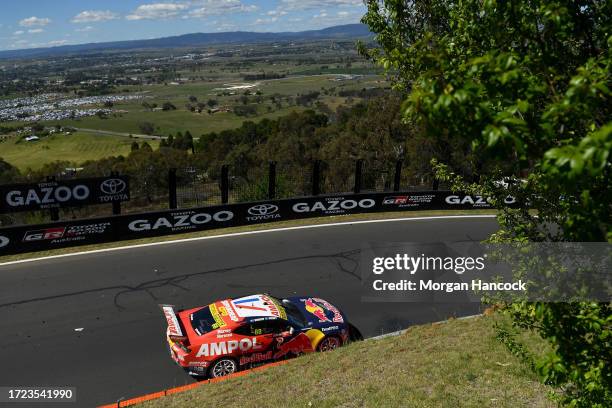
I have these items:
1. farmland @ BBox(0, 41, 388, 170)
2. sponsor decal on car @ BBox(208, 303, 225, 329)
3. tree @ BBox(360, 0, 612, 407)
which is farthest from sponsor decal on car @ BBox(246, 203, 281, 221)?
farmland @ BBox(0, 41, 388, 170)

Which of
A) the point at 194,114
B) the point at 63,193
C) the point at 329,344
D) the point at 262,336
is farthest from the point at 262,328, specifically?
the point at 194,114

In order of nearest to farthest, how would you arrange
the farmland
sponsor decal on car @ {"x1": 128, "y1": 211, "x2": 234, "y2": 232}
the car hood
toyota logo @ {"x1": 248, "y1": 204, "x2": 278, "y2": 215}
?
1. the car hood
2. sponsor decal on car @ {"x1": 128, "y1": 211, "x2": 234, "y2": 232}
3. toyota logo @ {"x1": 248, "y1": 204, "x2": 278, "y2": 215}
4. the farmland

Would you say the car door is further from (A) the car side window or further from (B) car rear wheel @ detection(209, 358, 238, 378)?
(B) car rear wheel @ detection(209, 358, 238, 378)

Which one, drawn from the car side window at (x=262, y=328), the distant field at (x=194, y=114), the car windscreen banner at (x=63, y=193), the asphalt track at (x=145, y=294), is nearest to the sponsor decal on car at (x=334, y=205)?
the asphalt track at (x=145, y=294)

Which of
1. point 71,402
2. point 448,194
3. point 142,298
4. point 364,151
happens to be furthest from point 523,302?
point 364,151

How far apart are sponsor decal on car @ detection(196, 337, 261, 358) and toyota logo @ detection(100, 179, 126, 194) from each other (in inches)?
373

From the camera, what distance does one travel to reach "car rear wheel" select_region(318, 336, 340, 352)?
10.2 meters

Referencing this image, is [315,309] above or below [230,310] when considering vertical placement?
below

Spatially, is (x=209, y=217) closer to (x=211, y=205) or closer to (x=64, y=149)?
(x=211, y=205)

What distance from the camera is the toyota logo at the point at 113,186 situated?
667 inches

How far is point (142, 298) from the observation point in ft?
40.3

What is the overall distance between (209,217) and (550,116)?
615 inches

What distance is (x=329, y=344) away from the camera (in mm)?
10242

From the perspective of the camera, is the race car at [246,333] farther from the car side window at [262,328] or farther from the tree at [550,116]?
the tree at [550,116]
